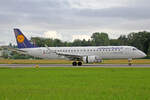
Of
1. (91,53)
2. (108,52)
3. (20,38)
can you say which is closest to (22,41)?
(20,38)

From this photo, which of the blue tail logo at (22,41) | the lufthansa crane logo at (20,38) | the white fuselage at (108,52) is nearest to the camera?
the white fuselage at (108,52)

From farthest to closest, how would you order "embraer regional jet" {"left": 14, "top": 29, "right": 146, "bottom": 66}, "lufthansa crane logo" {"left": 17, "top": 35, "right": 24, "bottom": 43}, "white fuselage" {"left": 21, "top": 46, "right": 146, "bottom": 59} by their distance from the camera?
"lufthansa crane logo" {"left": 17, "top": 35, "right": 24, "bottom": 43}, "white fuselage" {"left": 21, "top": 46, "right": 146, "bottom": 59}, "embraer regional jet" {"left": 14, "top": 29, "right": 146, "bottom": 66}

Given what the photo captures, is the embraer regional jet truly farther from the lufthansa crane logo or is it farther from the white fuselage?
the lufthansa crane logo

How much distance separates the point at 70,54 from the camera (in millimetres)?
53906

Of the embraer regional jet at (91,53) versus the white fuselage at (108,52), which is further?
the white fuselage at (108,52)

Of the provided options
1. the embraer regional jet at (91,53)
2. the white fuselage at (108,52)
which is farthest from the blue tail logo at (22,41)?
the white fuselage at (108,52)

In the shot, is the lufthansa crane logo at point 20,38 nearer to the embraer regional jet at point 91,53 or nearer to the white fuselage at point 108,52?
the embraer regional jet at point 91,53

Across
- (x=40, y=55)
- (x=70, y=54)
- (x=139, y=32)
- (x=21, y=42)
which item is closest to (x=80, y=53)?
(x=70, y=54)

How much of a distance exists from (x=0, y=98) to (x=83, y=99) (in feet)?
11.5

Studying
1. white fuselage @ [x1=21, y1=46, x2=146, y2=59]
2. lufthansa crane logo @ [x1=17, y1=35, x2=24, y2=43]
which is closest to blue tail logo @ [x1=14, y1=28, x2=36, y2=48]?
lufthansa crane logo @ [x1=17, y1=35, x2=24, y2=43]

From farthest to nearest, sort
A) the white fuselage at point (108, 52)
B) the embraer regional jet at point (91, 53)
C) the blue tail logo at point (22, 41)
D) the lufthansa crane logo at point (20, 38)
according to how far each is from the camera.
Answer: the lufthansa crane logo at point (20, 38) < the blue tail logo at point (22, 41) < the white fuselage at point (108, 52) < the embraer regional jet at point (91, 53)

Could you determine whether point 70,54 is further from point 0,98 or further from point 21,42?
point 0,98

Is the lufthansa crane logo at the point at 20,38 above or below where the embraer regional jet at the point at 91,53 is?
above

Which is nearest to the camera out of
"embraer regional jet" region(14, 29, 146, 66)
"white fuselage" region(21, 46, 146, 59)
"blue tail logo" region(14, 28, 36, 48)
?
"embraer regional jet" region(14, 29, 146, 66)
